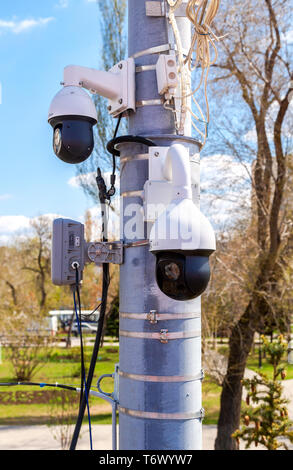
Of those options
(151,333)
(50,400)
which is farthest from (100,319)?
(50,400)

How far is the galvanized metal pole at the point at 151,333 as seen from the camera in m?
1.92

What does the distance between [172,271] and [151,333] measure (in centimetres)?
42

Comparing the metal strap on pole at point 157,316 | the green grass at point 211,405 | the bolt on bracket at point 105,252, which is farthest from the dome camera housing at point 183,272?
the green grass at point 211,405

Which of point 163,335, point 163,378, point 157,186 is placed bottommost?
point 163,378

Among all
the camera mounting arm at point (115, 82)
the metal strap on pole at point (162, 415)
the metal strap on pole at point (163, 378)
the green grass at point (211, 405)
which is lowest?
the green grass at point (211, 405)

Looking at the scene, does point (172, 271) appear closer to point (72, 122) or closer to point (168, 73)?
point (72, 122)

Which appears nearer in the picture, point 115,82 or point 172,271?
point 172,271

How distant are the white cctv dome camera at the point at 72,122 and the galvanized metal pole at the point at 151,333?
224 mm

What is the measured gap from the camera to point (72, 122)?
1.95m

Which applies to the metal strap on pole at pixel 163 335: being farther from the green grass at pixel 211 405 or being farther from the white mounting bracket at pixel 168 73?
the green grass at pixel 211 405

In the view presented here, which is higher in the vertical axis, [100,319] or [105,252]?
[105,252]

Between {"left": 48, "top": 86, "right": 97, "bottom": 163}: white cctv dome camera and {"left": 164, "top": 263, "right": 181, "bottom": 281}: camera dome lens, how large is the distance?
659 millimetres

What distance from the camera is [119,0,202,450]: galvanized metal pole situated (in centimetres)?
192

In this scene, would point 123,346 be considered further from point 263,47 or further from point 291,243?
point 263,47
